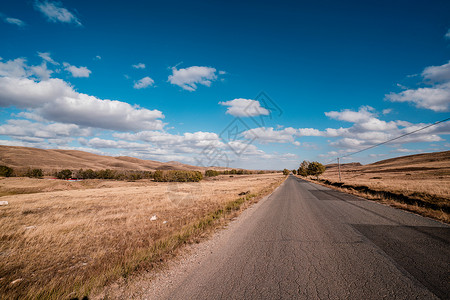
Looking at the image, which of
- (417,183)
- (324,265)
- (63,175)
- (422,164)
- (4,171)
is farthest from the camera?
(63,175)

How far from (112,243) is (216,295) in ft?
18.6

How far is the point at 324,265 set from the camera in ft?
14.0

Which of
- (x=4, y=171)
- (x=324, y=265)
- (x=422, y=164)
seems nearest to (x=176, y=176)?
(x=4, y=171)

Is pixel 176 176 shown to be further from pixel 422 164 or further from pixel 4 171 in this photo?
pixel 422 164

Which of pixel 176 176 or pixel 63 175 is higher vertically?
pixel 176 176

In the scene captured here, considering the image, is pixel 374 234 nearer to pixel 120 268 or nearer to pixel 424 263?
pixel 424 263

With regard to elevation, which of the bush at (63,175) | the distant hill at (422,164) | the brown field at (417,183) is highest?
the distant hill at (422,164)

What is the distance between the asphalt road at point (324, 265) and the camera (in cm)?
330

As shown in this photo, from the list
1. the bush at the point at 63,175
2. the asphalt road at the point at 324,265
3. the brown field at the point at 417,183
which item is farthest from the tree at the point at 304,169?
the bush at the point at 63,175

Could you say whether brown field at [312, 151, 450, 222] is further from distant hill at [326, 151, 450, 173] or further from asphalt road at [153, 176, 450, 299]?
asphalt road at [153, 176, 450, 299]

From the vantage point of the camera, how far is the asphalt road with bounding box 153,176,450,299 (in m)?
3.30

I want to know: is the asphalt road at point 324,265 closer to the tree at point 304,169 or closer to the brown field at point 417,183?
the brown field at point 417,183

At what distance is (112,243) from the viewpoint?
6.96 meters

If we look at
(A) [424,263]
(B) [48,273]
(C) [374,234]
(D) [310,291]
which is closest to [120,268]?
(B) [48,273]
